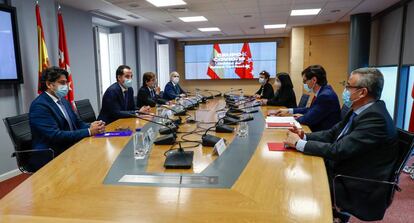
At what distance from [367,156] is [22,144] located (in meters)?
2.50

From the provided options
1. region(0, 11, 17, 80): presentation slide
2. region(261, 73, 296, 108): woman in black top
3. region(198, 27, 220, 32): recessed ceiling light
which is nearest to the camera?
region(0, 11, 17, 80): presentation slide

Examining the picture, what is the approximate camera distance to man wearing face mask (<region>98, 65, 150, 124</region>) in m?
3.22

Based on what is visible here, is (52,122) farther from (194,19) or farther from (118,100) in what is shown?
(194,19)

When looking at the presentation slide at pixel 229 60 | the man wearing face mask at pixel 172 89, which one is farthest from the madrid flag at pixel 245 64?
the man wearing face mask at pixel 172 89

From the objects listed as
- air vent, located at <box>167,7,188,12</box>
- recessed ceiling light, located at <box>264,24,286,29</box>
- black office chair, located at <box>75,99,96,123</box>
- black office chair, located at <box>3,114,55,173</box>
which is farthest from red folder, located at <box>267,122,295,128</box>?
recessed ceiling light, located at <box>264,24,286,29</box>

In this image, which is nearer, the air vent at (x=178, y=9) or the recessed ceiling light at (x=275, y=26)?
the air vent at (x=178, y=9)

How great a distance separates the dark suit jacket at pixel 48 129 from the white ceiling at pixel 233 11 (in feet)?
8.27

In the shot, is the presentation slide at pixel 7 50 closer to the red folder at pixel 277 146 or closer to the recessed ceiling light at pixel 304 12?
the red folder at pixel 277 146

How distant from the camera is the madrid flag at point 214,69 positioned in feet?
29.8

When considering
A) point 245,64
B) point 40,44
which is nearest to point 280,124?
point 40,44

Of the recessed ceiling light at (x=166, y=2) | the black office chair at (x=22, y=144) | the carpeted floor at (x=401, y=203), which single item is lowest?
the carpeted floor at (x=401, y=203)

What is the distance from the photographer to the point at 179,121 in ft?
9.16

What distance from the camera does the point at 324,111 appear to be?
263 centimetres

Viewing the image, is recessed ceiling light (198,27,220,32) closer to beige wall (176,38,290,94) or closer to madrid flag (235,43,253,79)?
madrid flag (235,43,253,79)
